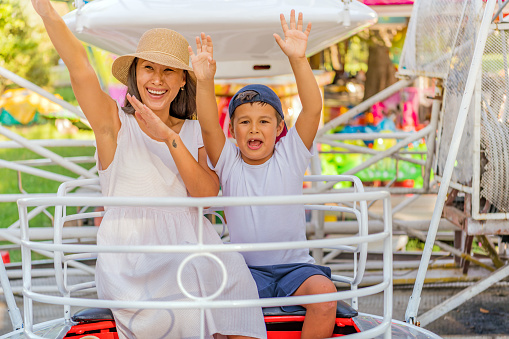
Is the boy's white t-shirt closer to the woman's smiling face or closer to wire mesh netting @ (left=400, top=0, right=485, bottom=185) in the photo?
the woman's smiling face

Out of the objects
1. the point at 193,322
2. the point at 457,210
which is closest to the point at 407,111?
the point at 457,210

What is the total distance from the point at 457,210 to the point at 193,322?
2298mm

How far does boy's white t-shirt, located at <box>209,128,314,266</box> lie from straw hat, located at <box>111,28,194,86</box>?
410mm

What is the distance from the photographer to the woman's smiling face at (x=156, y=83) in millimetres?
2514

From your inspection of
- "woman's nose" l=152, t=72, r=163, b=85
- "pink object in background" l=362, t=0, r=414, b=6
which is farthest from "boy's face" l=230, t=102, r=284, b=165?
"pink object in background" l=362, t=0, r=414, b=6

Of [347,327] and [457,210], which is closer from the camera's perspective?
[347,327]

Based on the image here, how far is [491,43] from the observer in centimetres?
336

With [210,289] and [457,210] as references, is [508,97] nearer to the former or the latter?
[457,210]

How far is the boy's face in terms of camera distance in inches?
103

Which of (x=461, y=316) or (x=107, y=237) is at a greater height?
(x=107, y=237)

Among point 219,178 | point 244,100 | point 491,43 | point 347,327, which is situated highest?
point 491,43

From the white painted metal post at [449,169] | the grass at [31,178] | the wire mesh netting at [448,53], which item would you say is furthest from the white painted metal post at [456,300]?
the grass at [31,178]

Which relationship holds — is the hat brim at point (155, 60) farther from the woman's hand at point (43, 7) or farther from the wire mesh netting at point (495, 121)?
the wire mesh netting at point (495, 121)

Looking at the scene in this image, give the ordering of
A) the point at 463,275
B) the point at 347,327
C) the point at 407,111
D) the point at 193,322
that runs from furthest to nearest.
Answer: the point at 407,111 < the point at 463,275 < the point at 347,327 < the point at 193,322
